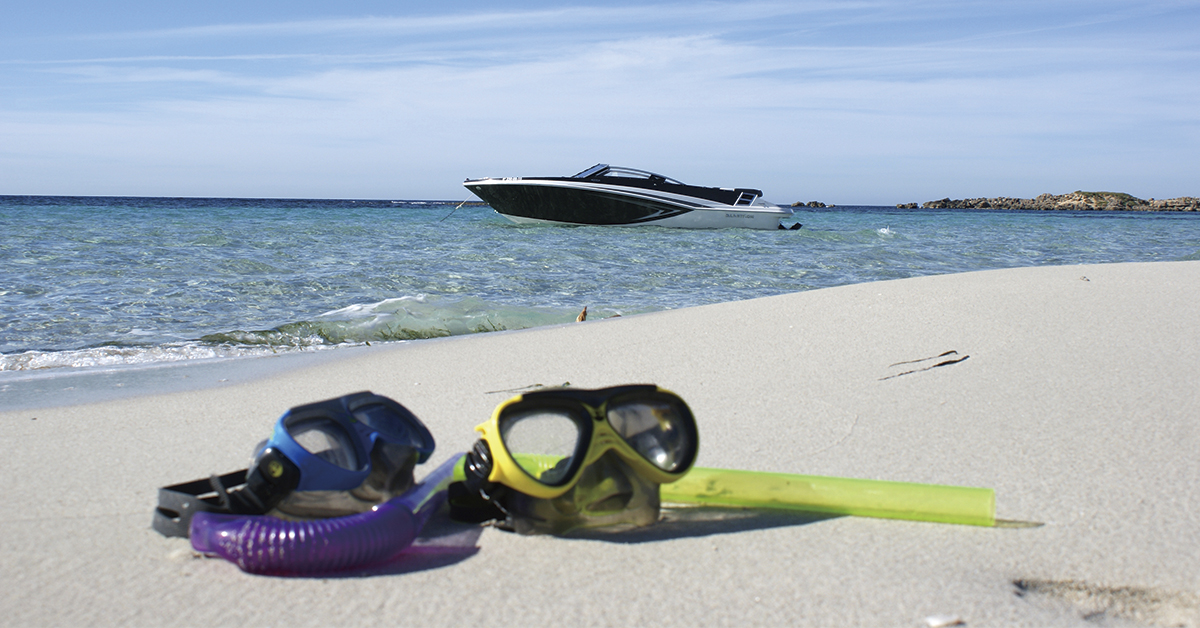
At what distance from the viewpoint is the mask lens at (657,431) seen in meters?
1.54

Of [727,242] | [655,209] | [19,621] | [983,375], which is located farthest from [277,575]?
[655,209]

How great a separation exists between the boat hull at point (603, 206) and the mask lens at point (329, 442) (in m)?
17.1

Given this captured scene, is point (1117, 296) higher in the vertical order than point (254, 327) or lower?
higher

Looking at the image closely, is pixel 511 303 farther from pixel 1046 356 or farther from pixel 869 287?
pixel 1046 356

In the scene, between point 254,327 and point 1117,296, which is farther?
point 254,327

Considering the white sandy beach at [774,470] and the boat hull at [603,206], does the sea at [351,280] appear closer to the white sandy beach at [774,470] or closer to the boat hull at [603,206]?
the white sandy beach at [774,470]

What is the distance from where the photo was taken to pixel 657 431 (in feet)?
5.13

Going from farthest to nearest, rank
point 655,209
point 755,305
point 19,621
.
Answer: point 655,209 → point 755,305 → point 19,621

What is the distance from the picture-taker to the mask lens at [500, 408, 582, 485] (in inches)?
57.9

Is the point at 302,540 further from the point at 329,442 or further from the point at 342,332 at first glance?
the point at 342,332

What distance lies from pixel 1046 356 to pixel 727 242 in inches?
466

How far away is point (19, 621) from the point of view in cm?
121

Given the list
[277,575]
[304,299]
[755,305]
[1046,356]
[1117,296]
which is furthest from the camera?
[304,299]

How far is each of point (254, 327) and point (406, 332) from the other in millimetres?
1043
